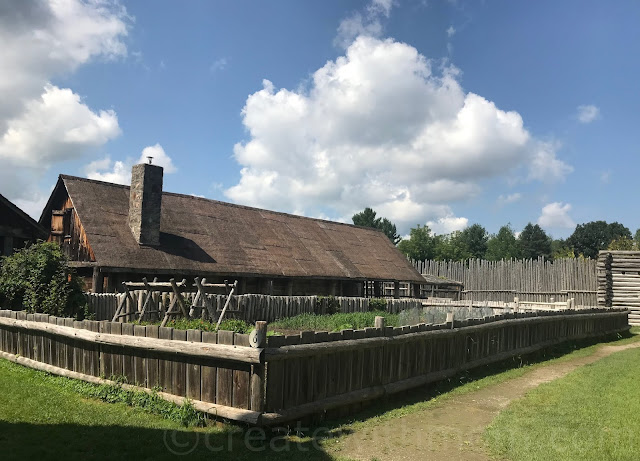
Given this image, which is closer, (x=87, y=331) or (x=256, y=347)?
(x=256, y=347)

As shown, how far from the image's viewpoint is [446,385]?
32.4 ft

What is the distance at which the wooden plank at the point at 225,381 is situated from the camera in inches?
264

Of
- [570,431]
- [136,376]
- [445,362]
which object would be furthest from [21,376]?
[570,431]

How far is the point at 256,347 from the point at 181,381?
5.09 ft

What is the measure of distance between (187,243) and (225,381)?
648 inches

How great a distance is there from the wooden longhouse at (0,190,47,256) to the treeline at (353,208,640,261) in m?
69.9

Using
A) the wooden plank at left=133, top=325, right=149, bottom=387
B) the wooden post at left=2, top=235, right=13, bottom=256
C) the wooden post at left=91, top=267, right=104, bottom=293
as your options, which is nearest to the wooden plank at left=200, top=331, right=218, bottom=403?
the wooden plank at left=133, top=325, right=149, bottom=387

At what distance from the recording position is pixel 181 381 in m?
7.27

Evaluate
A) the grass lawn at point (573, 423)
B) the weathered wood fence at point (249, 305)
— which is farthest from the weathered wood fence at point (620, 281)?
the grass lawn at point (573, 423)

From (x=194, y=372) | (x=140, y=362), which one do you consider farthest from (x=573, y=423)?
(x=140, y=362)

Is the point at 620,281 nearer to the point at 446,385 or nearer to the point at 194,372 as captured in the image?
the point at 446,385

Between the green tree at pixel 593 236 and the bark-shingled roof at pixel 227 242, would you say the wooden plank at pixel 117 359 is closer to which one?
the bark-shingled roof at pixel 227 242

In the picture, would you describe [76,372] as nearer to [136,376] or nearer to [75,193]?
[136,376]

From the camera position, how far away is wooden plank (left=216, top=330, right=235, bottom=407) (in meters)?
6.71
